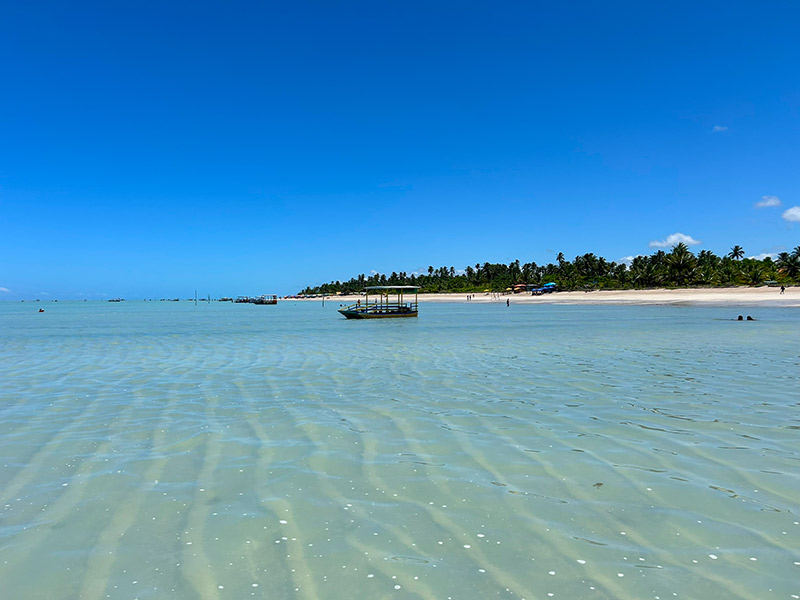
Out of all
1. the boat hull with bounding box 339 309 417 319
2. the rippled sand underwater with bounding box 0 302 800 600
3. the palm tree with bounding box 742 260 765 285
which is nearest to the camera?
the rippled sand underwater with bounding box 0 302 800 600

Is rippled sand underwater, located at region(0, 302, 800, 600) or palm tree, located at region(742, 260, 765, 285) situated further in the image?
palm tree, located at region(742, 260, 765, 285)

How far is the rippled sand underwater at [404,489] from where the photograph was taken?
Result: 446 centimetres

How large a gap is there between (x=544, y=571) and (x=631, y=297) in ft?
351

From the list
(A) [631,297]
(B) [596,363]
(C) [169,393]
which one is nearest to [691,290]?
(A) [631,297]

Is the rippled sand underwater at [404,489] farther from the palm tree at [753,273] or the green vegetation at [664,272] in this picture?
the palm tree at [753,273]

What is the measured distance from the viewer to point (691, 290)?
99.1 meters

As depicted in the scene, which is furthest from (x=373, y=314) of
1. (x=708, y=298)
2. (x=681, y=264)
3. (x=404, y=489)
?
(x=681, y=264)

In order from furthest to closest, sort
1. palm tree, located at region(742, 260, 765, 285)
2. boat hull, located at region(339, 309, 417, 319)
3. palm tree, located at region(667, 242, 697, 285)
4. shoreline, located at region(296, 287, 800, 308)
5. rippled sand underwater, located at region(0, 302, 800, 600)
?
1. palm tree, located at region(667, 242, 697, 285)
2. palm tree, located at region(742, 260, 765, 285)
3. shoreline, located at region(296, 287, 800, 308)
4. boat hull, located at region(339, 309, 417, 319)
5. rippled sand underwater, located at region(0, 302, 800, 600)

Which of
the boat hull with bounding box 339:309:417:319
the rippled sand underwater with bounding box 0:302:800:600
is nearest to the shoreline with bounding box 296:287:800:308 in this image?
the boat hull with bounding box 339:309:417:319

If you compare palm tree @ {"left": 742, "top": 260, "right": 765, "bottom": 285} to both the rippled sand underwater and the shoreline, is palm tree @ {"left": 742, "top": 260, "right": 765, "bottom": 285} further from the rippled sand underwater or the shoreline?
the rippled sand underwater

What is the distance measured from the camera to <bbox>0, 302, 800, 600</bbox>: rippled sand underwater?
4.46m

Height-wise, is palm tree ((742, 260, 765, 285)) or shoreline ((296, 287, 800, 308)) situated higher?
palm tree ((742, 260, 765, 285))

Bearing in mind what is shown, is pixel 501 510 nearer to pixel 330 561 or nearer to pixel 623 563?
pixel 623 563

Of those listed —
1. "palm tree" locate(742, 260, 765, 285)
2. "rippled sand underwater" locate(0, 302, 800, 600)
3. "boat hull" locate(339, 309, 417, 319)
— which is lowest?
"rippled sand underwater" locate(0, 302, 800, 600)
